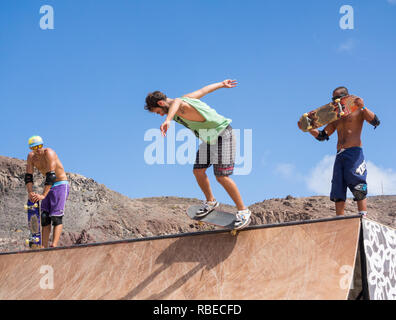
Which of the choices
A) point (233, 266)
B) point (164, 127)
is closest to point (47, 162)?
point (164, 127)

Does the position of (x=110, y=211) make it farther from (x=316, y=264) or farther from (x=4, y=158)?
(x=316, y=264)

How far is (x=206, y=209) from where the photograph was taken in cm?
573

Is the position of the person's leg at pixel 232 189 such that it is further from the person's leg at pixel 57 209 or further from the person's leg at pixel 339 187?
the person's leg at pixel 57 209

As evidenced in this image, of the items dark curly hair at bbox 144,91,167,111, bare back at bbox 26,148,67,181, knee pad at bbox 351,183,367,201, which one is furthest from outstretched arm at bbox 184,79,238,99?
bare back at bbox 26,148,67,181

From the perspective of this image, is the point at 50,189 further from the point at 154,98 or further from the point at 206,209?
the point at 206,209

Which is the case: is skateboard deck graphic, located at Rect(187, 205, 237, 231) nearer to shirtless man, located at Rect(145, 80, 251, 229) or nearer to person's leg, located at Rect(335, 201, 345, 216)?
shirtless man, located at Rect(145, 80, 251, 229)

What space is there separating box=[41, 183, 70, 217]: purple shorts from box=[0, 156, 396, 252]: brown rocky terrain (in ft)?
44.0

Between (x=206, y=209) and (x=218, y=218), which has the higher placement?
(x=206, y=209)

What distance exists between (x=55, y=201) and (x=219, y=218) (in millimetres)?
4030

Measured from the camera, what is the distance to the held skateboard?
17.8ft

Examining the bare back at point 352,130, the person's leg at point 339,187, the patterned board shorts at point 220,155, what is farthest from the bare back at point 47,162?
the bare back at point 352,130

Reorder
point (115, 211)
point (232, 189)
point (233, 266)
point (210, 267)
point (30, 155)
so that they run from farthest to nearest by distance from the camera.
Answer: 1. point (115, 211)
2. point (30, 155)
3. point (232, 189)
4. point (210, 267)
5. point (233, 266)

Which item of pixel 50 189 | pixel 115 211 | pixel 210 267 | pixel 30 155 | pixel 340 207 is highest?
pixel 30 155
